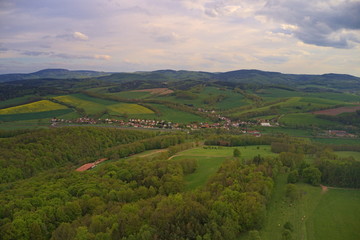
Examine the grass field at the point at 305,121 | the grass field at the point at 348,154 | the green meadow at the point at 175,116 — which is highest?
the grass field at the point at 305,121

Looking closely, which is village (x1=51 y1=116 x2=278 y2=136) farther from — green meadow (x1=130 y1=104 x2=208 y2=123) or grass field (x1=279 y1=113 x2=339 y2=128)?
grass field (x1=279 y1=113 x2=339 y2=128)

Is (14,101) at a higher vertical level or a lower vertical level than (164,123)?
higher

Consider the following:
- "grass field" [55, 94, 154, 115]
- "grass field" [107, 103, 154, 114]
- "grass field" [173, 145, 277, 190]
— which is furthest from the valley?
"grass field" [55, 94, 154, 115]

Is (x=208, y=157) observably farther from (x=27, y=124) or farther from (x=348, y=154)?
(x=27, y=124)

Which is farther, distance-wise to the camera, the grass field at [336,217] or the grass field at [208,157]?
the grass field at [208,157]

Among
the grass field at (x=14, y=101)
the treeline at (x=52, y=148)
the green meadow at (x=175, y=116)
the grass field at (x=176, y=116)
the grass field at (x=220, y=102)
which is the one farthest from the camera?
the grass field at (x=220, y=102)

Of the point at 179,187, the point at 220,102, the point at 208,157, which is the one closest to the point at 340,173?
the point at 208,157

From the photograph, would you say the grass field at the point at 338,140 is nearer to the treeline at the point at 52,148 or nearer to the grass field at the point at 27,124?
the treeline at the point at 52,148

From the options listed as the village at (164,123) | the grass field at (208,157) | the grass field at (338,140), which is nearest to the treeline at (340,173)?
the grass field at (208,157)
